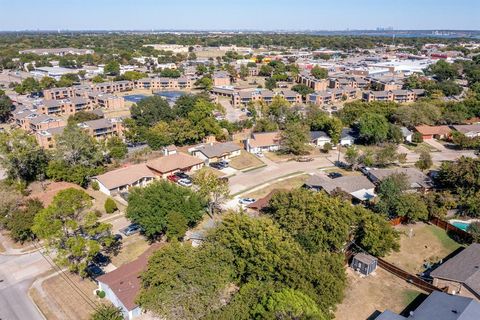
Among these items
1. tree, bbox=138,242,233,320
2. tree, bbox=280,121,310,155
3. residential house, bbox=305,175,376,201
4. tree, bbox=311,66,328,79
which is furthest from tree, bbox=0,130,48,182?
tree, bbox=311,66,328,79

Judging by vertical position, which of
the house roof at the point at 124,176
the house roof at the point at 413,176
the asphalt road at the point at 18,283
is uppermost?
the house roof at the point at 413,176

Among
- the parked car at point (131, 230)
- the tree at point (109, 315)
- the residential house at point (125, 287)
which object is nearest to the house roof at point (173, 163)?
the parked car at point (131, 230)

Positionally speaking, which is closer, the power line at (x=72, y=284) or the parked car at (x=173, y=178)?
the power line at (x=72, y=284)

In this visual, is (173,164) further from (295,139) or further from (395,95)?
(395,95)

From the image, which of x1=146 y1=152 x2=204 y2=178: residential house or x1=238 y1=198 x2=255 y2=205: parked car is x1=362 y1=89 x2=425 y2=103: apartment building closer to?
x1=146 y1=152 x2=204 y2=178: residential house

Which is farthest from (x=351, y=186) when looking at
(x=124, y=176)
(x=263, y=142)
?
(x=124, y=176)

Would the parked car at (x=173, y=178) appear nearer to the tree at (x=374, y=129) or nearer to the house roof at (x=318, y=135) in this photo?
the house roof at (x=318, y=135)

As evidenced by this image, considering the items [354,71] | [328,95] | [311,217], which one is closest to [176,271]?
[311,217]
